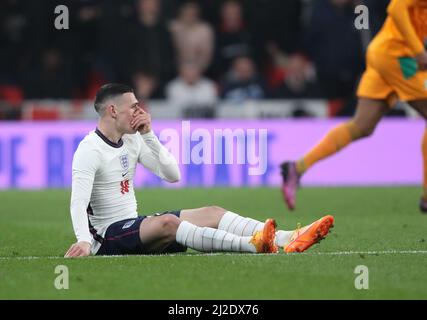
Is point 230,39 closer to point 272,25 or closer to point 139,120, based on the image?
point 272,25

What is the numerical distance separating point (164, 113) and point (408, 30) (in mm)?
6291

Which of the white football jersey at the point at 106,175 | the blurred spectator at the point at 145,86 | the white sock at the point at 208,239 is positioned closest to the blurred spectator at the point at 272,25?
the blurred spectator at the point at 145,86

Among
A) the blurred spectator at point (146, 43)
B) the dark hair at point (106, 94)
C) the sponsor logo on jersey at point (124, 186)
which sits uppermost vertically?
the blurred spectator at point (146, 43)

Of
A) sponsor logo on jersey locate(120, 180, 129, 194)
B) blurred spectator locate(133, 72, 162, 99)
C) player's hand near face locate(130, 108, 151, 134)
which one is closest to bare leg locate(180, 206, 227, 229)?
sponsor logo on jersey locate(120, 180, 129, 194)

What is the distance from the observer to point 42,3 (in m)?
18.0

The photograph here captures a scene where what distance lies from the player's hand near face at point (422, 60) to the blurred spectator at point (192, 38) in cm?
755

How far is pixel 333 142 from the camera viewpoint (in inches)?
453

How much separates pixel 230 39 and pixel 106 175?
1066 cm

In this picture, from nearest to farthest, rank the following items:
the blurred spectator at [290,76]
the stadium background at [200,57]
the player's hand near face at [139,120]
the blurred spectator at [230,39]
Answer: the player's hand near face at [139,120]
the stadium background at [200,57]
the blurred spectator at [290,76]
the blurred spectator at [230,39]

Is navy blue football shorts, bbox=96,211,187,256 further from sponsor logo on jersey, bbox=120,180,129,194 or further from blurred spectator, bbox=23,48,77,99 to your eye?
blurred spectator, bbox=23,48,77,99

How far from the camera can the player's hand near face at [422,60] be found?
1062 centimetres

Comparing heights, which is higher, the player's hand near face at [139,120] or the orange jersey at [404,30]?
the orange jersey at [404,30]

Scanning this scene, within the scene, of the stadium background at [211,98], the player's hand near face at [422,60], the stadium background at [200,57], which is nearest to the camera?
the player's hand near face at [422,60]

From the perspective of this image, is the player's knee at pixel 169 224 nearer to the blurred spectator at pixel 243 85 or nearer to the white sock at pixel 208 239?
the white sock at pixel 208 239
